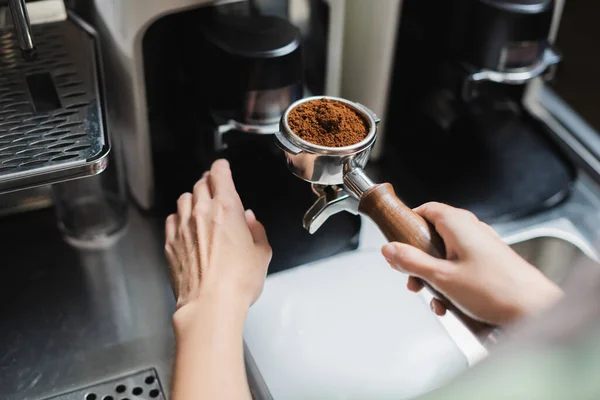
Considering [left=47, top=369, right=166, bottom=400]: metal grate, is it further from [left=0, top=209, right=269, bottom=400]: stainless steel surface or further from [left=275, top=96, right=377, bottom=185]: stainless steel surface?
[left=275, top=96, right=377, bottom=185]: stainless steel surface

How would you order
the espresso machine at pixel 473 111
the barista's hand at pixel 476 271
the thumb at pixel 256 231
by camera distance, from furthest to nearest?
the espresso machine at pixel 473 111 < the thumb at pixel 256 231 < the barista's hand at pixel 476 271

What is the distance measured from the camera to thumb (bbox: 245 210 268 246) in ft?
1.85

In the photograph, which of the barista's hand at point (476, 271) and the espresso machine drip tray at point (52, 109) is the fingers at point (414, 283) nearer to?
the barista's hand at point (476, 271)

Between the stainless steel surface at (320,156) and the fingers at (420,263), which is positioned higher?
the stainless steel surface at (320,156)

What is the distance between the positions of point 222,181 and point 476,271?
0.23 m

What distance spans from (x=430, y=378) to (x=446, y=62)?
13.5 inches

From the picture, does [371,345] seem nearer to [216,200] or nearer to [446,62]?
[216,200]

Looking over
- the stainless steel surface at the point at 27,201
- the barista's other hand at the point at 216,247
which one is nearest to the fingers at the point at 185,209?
the barista's other hand at the point at 216,247

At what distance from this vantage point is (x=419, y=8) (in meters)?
0.78

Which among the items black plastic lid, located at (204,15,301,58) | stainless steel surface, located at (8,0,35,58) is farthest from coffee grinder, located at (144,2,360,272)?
stainless steel surface, located at (8,0,35,58)

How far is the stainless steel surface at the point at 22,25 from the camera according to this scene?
1.85 ft

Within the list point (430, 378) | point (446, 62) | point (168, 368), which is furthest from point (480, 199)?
point (168, 368)

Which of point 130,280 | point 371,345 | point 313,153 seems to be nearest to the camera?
point 313,153

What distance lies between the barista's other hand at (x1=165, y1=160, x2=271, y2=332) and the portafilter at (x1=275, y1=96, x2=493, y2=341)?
0.25 feet
